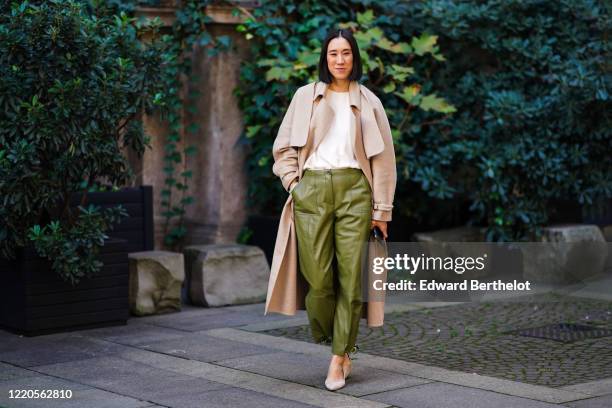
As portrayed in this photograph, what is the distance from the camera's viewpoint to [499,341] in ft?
25.1

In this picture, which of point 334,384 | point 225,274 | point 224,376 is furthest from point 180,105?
point 334,384

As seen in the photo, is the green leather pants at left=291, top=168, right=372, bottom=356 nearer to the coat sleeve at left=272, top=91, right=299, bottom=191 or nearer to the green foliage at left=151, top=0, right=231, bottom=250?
the coat sleeve at left=272, top=91, right=299, bottom=191

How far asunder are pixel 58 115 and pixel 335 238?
243 cm

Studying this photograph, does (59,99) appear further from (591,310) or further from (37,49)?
(591,310)

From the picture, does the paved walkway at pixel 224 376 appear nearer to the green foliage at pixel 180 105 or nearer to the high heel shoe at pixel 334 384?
the high heel shoe at pixel 334 384

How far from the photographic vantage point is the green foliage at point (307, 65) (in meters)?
10.4

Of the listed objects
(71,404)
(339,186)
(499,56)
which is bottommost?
(71,404)

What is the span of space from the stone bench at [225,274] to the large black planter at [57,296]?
1.15 meters

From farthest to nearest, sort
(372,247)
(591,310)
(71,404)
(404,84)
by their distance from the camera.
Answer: (404,84) → (591,310) → (372,247) → (71,404)

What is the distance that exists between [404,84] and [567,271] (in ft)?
8.09

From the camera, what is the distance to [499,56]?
10953 mm

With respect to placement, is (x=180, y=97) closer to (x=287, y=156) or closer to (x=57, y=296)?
(x=57, y=296)

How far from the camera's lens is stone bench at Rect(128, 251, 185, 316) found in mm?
8844

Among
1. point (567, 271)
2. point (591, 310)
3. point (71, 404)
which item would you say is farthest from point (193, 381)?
point (567, 271)
